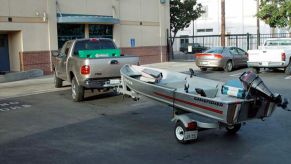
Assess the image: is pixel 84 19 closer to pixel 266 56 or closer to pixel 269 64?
pixel 266 56

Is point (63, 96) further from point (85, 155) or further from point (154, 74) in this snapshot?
point (85, 155)

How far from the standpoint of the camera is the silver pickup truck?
1129 cm

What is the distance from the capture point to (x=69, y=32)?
23.3 meters

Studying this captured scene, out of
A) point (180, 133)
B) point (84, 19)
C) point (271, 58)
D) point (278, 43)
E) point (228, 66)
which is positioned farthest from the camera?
point (84, 19)

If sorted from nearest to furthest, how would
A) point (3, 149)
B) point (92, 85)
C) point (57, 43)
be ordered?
point (3, 149)
point (92, 85)
point (57, 43)

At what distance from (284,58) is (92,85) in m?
10.7

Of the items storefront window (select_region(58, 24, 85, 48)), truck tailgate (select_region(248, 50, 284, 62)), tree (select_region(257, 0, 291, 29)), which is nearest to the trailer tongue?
truck tailgate (select_region(248, 50, 284, 62))

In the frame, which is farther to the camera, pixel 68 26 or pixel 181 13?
pixel 181 13

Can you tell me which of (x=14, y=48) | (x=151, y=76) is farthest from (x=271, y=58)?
(x=14, y=48)

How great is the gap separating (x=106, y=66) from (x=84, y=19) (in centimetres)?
1191

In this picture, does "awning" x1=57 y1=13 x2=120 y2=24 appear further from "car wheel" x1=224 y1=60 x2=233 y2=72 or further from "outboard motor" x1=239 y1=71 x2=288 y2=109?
"outboard motor" x1=239 y1=71 x2=288 y2=109

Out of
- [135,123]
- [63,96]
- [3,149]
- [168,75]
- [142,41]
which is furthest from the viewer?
[142,41]

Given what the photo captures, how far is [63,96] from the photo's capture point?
13.3 m

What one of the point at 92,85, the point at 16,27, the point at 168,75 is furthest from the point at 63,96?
the point at 16,27
